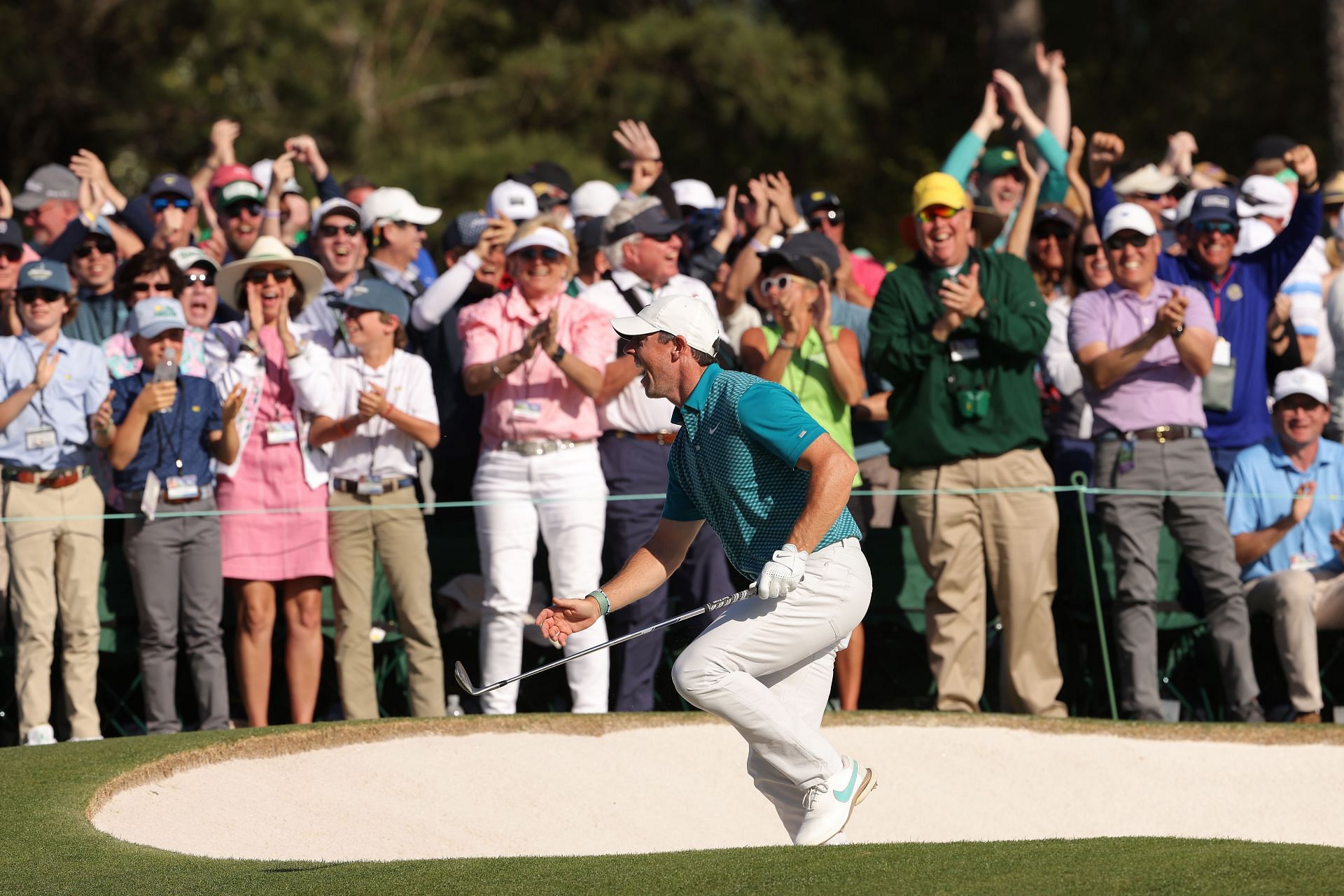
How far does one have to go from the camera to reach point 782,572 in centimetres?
601

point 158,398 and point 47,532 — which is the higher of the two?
point 158,398

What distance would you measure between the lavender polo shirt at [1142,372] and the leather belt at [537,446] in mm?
2643

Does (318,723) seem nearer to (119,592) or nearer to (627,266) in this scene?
(119,592)

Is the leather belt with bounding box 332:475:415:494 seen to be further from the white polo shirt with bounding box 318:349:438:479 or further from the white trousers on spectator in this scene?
the white trousers on spectator

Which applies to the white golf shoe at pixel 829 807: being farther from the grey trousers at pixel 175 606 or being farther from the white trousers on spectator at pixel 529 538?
the grey trousers at pixel 175 606

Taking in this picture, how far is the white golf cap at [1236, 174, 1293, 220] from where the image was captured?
11.4 meters

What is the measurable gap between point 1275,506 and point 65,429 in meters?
6.12

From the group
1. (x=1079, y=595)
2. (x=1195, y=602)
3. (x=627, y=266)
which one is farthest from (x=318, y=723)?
(x=1195, y=602)

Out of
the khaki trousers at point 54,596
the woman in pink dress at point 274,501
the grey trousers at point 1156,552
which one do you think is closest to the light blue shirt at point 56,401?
the khaki trousers at point 54,596

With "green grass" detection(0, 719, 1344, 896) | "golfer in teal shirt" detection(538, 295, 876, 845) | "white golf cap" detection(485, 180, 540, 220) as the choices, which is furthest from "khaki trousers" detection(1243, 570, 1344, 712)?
"white golf cap" detection(485, 180, 540, 220)

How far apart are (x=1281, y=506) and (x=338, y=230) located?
5.24 meters

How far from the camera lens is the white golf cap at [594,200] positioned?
37.9 ft

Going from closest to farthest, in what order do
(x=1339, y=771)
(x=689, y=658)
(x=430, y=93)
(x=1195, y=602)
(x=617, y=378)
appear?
(x=689, y=658), (x=1339, y=771), (x=617, y=378), (x=1195, y=602), (x=430, y=93)

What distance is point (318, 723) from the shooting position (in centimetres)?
878
